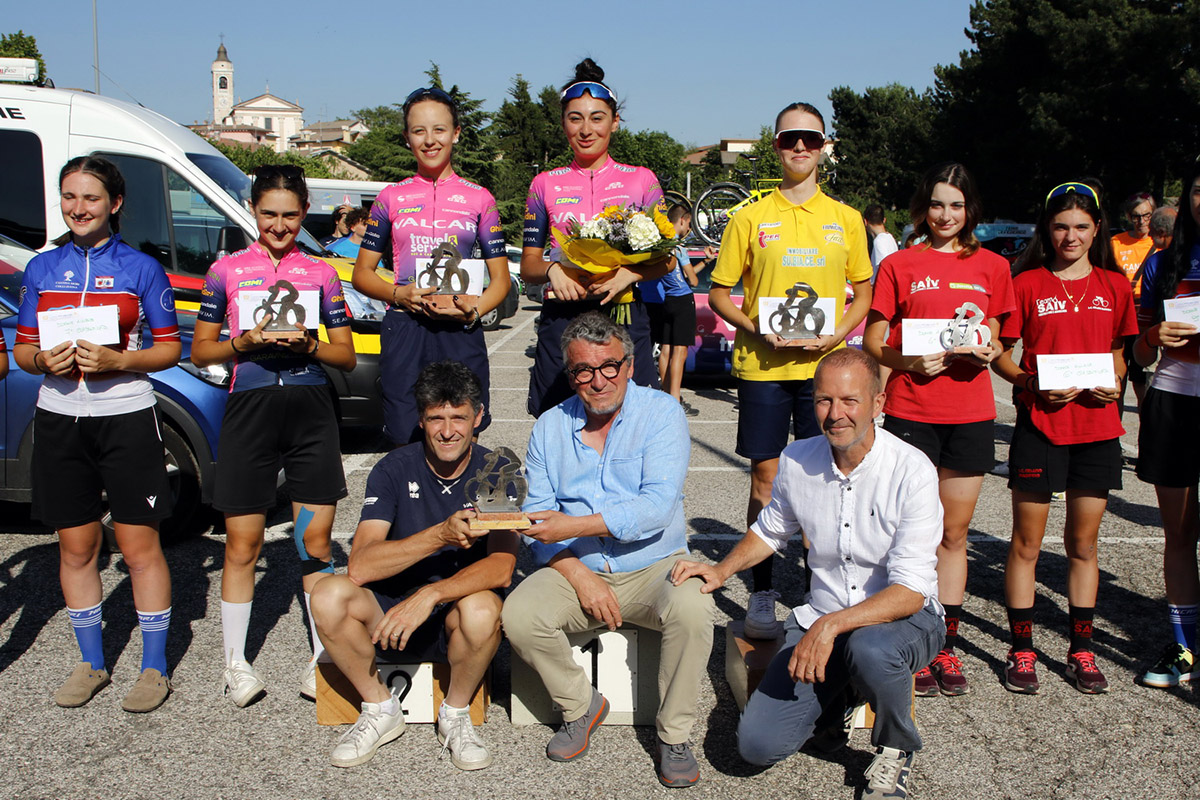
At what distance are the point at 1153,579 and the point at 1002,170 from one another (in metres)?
43.8

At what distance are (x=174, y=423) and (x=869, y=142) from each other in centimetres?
7240

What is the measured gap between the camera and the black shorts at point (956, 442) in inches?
158

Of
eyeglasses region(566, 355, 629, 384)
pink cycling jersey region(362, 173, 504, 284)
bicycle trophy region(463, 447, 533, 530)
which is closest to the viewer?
bicycle trophy region(463, 447, 533, 530)

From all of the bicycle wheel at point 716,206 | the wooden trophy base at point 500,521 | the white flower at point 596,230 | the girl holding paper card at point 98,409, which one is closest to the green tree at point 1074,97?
the bicycle wheel at point 716,206

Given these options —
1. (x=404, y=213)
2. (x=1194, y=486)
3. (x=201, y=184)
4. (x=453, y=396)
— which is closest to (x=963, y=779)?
(x=1194, y=486)

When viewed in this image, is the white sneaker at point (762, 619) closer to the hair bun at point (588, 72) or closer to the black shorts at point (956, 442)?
the black shorts at point (956, 442)

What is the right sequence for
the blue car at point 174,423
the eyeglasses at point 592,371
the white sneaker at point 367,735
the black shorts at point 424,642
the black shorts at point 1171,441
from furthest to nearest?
the blue car at point 174,423
the black shorts at point 1171,441
the black shorts at point 424,642
the eyeglasses at point 592,371
the white sneaker at point 367,735

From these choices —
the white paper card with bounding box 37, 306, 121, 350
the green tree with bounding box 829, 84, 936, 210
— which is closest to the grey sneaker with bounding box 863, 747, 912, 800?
the white paper card with bounding box 37, 306, 121, 350

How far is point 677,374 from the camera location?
9305 mm

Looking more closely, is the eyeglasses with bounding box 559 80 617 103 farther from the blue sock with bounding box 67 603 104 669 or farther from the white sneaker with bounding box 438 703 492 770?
the blue sock with bounding box 67 603 104 669

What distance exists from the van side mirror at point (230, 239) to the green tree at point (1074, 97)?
3430 centimetres

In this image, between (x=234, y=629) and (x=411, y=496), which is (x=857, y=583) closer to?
(x=411, y=496)

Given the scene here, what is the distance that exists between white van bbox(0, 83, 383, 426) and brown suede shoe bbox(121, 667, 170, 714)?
4.56m

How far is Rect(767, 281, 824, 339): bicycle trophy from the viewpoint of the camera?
14.0ft
